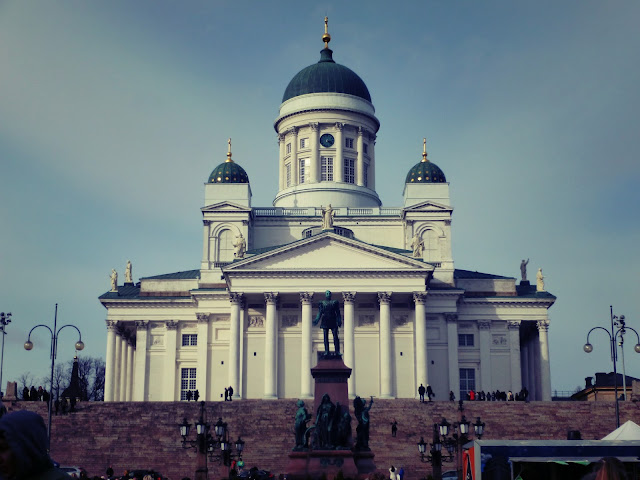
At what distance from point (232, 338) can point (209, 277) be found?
309 inches

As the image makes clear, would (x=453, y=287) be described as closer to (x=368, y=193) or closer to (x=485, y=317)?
(x=485, y=317)

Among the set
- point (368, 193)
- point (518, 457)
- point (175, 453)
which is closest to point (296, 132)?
point (368, 193)

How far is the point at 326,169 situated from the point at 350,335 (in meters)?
20.6

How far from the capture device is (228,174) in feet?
259

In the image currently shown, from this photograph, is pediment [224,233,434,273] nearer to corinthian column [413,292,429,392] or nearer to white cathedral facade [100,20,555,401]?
white cathedral facade [100,20,555,401]

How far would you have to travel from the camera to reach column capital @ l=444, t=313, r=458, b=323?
73.9 meters

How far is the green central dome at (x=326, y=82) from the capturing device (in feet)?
283

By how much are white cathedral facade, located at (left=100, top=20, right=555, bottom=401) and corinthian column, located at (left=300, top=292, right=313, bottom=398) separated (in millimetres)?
90

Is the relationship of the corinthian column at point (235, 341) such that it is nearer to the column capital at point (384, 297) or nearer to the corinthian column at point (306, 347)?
the corinthian column at point (306, 347)

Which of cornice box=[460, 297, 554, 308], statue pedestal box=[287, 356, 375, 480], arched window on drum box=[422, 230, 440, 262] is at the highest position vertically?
arched window on drum box=[422, 230, 440, 262]

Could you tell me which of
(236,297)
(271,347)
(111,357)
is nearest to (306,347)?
(271,347)

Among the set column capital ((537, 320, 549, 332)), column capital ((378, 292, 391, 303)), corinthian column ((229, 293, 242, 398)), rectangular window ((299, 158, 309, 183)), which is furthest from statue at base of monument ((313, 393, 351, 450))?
rectangular window ((299, 158, 309, 183))

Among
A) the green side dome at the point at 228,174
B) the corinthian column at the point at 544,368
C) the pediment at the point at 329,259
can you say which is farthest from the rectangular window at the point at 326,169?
the corinthian column at the point at 544,368

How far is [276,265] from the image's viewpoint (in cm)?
6894
